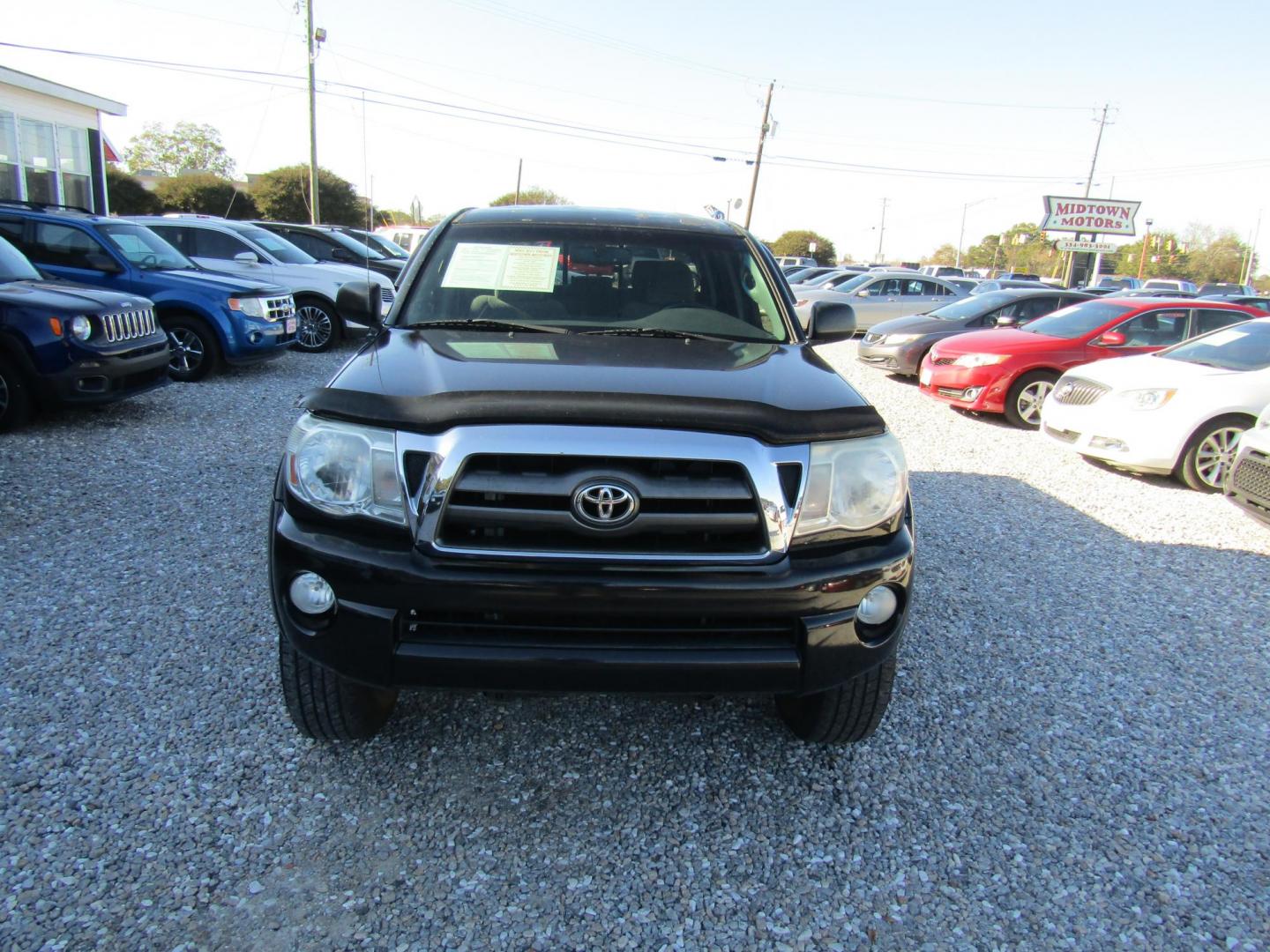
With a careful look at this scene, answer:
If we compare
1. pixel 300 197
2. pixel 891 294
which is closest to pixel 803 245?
pixel 300 197

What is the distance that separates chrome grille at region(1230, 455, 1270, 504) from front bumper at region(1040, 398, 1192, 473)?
1048 millimetres

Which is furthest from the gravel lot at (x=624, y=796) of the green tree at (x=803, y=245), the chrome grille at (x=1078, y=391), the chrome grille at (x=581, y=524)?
the green tree at (x=803, y=245)

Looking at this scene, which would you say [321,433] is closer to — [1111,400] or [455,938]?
[455,938]

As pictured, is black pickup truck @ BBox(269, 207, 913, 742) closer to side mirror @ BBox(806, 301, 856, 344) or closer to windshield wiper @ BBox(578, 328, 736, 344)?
windshield wiper @ BBox(578, 328, 736, 344)

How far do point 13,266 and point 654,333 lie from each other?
6.68m

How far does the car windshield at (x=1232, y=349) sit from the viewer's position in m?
6.82

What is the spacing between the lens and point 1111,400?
23.0 feet

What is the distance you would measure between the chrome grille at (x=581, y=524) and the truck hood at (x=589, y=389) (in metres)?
0.12

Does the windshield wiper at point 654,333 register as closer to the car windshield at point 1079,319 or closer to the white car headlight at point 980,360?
the white car headlight at point 980,360

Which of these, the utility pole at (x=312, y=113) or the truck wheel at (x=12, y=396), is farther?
the utility pole at (x=312, y=113)

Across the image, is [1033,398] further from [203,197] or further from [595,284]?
[203,197]

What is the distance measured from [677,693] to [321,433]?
1215 mm

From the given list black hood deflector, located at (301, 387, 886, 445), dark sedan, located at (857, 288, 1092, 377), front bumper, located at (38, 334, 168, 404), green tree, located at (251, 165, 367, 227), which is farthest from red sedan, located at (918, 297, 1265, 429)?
green tree, located at (251, 165, 367, 227)

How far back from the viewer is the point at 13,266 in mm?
6926
